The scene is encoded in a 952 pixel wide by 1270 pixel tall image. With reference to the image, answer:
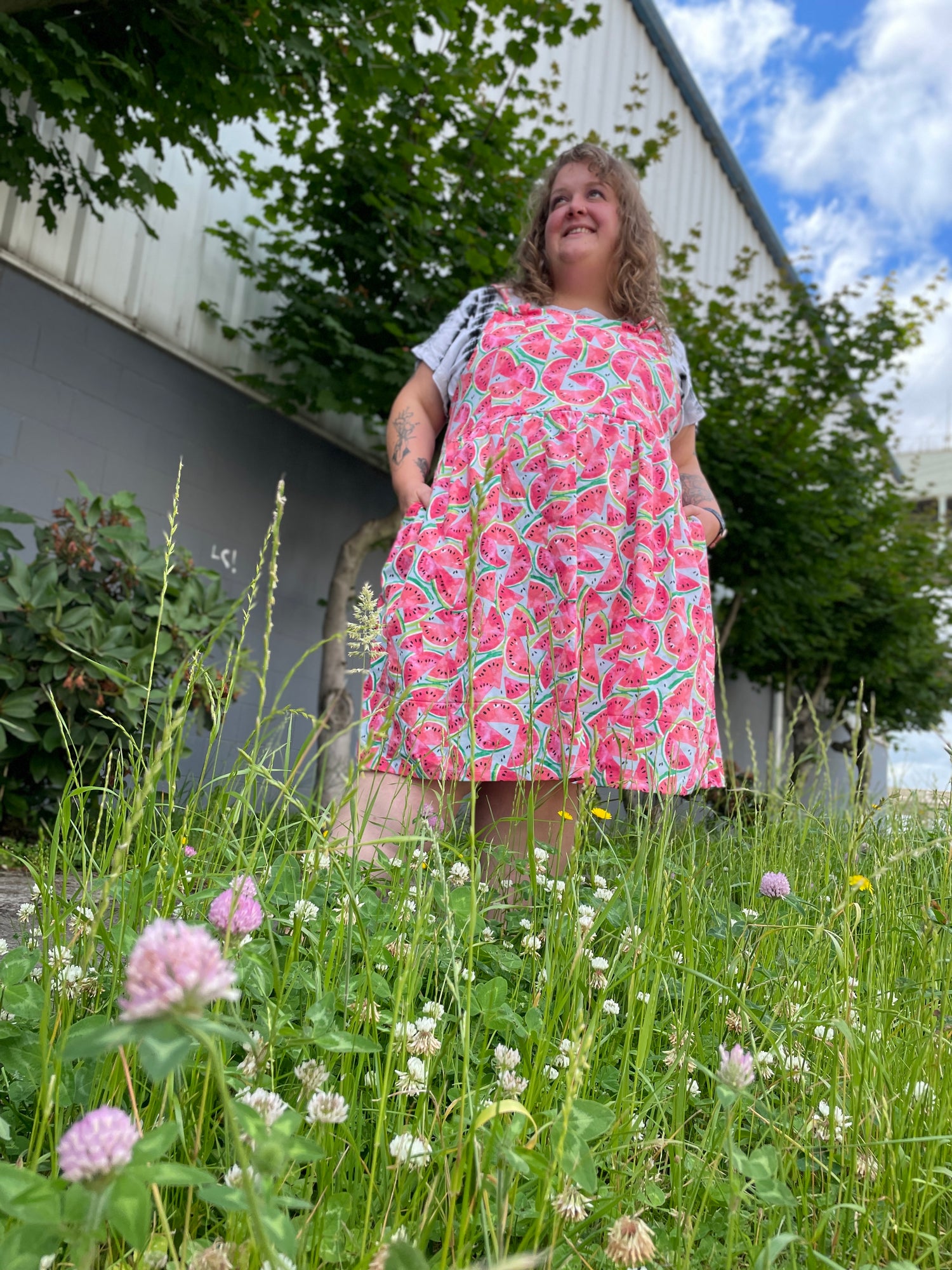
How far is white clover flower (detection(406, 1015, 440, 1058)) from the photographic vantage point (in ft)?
3.19

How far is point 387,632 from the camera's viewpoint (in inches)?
86.2

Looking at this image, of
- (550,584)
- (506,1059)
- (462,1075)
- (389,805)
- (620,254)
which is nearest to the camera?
(506,1059)

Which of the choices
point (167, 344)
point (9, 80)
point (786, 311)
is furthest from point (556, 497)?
point (786, 311)

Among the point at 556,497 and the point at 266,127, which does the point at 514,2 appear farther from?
the point at 556,497

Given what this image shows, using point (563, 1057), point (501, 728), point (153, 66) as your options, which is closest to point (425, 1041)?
point (563, 1057)

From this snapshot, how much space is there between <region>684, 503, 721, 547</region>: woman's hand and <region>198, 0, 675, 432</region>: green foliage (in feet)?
8.74

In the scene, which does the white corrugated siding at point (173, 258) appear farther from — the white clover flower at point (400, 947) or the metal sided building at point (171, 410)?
the white clover flower at point (400, 947)

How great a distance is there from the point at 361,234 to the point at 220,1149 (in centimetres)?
490

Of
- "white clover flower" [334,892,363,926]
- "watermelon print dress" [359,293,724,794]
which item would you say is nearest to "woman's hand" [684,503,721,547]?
"watermelon print dress" [359,293,724,794]

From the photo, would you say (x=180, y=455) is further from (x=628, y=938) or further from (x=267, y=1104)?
(x=267, y=1104)

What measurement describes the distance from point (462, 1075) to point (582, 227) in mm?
2237

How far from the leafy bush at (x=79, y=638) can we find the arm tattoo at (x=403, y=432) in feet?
2.87

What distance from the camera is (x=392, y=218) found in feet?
16.1

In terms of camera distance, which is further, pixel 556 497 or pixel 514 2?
pixel 514 2
